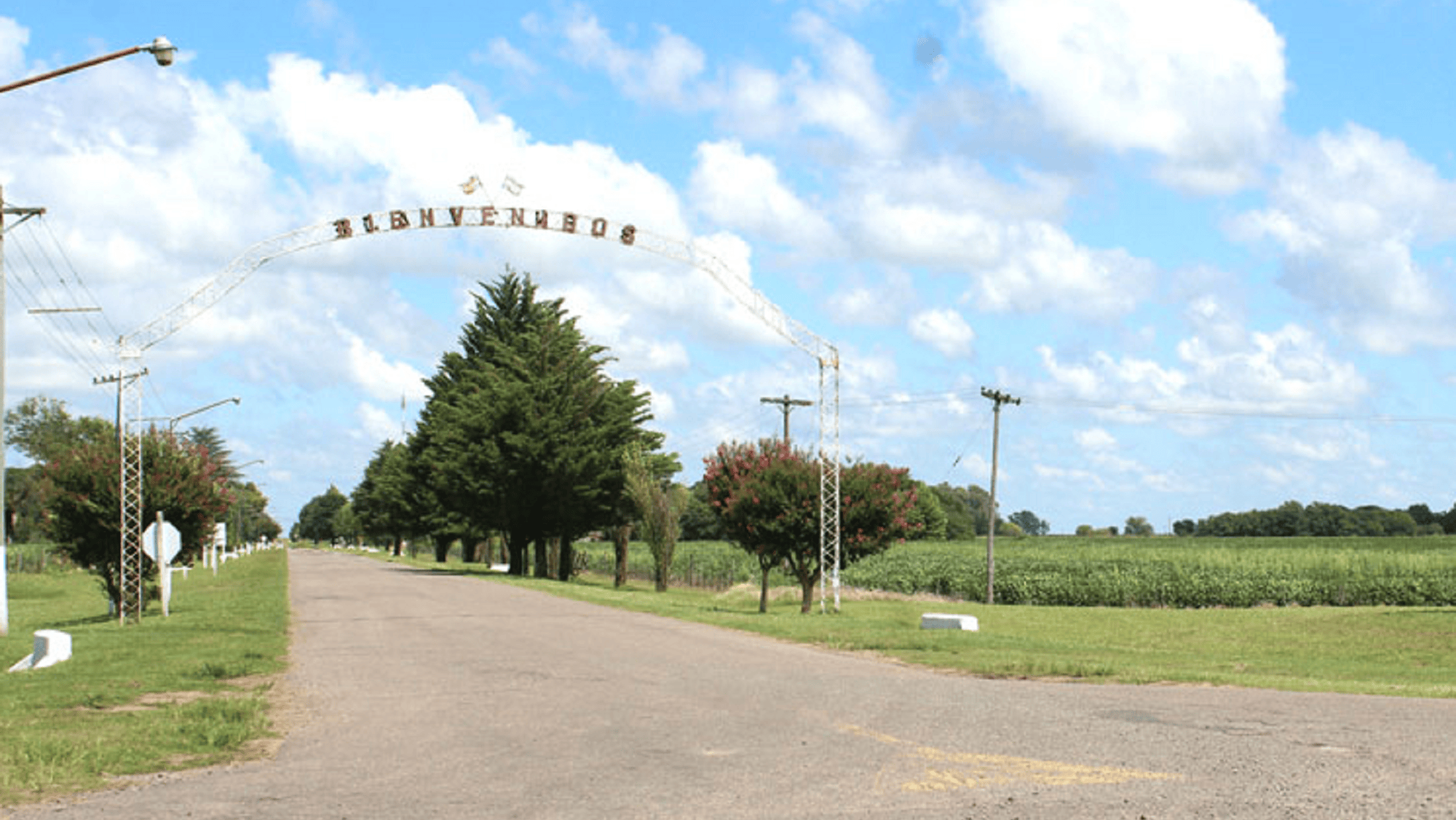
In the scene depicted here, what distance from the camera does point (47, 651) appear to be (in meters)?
18.3

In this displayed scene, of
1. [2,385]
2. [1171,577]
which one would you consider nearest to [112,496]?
[2,385]

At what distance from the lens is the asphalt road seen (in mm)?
8008

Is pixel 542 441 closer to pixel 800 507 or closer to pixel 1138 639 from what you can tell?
pixel 800 507

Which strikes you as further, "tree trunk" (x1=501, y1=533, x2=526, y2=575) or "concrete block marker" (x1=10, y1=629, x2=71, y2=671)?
"tree trunk" (x1=501, y1=533, x2=526, y2=575)

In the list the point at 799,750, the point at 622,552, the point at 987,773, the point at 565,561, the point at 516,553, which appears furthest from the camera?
the point at 565,561

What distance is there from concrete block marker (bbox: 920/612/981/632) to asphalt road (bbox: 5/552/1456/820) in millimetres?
8909

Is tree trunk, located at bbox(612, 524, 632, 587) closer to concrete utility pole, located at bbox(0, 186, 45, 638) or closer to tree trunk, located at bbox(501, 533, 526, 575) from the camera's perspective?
tree trunk, located at bbox(501, 533, 526, 575)

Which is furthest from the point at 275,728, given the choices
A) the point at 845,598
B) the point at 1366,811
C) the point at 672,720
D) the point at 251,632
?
the point at 845,598

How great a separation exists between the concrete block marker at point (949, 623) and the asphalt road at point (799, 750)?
8909 millimetres

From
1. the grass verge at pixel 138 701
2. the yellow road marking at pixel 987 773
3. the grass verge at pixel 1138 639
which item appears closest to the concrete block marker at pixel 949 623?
the grass verge at pixel 1138 639

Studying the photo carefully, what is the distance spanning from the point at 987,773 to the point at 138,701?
31.8 ft

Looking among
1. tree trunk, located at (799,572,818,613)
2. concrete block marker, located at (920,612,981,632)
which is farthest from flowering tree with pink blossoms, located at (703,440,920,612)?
concrete block marker, located at (920,612,981,632)

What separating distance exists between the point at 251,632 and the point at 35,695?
31.9 ft

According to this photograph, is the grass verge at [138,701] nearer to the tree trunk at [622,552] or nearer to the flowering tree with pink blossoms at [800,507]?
the flowering tree with pink blossoms at [800,507]
